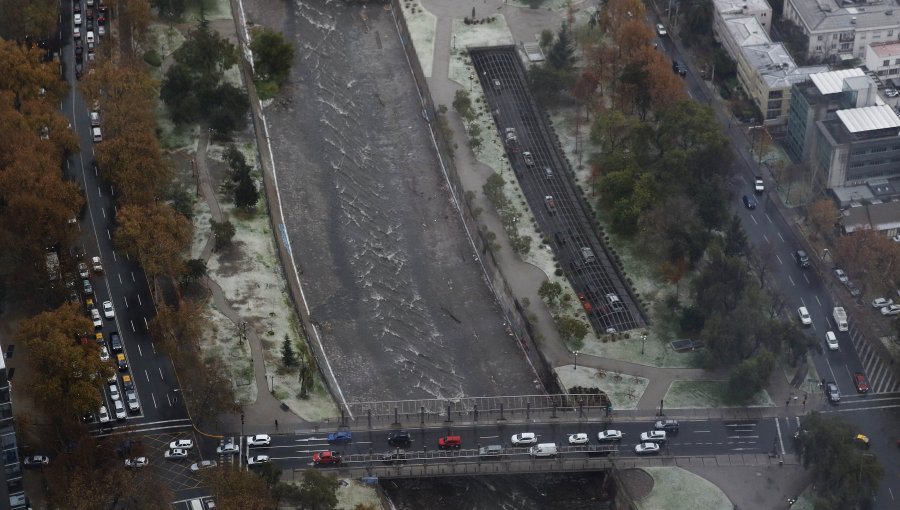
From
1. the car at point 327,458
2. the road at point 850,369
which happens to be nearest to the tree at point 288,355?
the car at point 327,458

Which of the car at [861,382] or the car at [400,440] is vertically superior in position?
the car at [400,440]

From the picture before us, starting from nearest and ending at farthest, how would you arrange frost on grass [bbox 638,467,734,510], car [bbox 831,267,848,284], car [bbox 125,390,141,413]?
frost on grass [bbox 638,467,734,510] < car [bbox 125,390,141,413] < car [bbox 831,267,848,284]

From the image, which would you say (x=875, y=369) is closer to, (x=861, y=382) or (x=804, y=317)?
(x=861, y=382)

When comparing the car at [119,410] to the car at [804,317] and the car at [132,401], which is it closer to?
the car at [132,401]

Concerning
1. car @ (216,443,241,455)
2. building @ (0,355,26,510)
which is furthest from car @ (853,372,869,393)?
building @ (0,355,26,510)

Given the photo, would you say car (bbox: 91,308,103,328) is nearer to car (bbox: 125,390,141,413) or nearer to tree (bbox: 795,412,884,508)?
car (bbox: 125,390,141,413)

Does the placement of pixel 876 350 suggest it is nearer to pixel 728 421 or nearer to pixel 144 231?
pixel 728 421

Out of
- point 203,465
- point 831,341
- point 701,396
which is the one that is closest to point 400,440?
point 203,465

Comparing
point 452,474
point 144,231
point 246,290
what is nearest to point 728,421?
point 452,474
